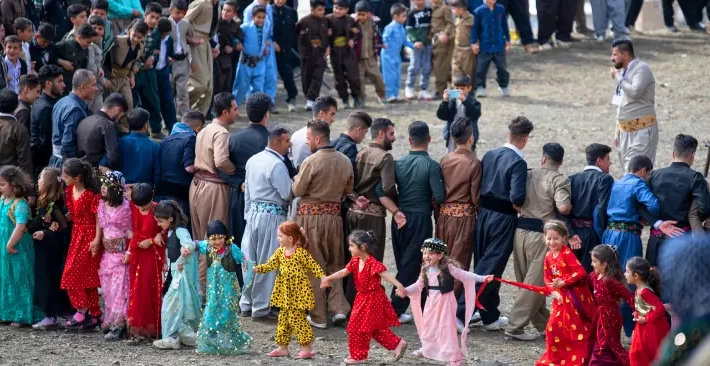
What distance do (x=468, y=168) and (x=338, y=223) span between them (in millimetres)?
1143

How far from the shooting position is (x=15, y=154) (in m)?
11.4

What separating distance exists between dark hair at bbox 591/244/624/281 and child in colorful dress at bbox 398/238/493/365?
2.59ft

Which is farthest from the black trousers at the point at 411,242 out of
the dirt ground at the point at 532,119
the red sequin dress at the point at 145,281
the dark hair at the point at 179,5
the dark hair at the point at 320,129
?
the dark hair at the point at 179,5

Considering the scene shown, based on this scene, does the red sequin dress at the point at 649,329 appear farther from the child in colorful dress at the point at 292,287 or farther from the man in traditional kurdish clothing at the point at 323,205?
the man in traditional kurdish clothing at the point at 323,205

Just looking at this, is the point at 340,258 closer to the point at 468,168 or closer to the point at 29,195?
the point at 468,168

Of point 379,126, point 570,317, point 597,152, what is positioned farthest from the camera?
point 379,126

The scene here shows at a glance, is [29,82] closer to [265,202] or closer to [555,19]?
[265,202]

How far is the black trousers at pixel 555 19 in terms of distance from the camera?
21.1m

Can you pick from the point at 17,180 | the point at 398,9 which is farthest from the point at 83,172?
the point at 398,9

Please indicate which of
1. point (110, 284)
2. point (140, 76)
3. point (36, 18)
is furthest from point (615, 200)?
point (36, 18)

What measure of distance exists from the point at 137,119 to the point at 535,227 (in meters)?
3.42

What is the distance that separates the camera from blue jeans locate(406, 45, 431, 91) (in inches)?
750

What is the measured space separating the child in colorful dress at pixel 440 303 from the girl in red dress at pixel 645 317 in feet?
3.46

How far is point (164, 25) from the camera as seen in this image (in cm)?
1560
